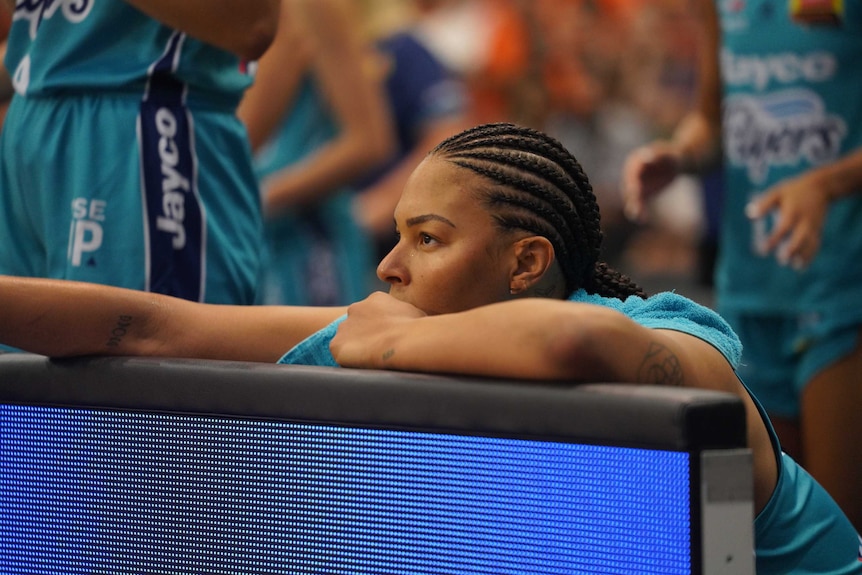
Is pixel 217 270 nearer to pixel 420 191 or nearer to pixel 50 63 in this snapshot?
pixel 50 63

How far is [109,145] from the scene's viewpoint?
1.99 meters

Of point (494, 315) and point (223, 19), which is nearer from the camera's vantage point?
point (494, 315)

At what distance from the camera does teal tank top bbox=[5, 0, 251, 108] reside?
1977 millimetres

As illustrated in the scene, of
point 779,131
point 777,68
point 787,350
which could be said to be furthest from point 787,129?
point 787,350

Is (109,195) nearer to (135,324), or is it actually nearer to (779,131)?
(135,324)

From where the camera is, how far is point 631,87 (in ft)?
24.4

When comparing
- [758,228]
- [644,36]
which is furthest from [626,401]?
[644,36]

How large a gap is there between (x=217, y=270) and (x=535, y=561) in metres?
1.07

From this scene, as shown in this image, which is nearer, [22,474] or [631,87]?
[22,474]

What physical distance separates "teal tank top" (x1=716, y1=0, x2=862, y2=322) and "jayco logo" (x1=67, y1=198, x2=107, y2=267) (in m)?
1.58

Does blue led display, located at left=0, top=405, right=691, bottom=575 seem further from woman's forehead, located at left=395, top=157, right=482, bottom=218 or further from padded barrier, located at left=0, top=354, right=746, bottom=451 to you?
woman's forehead, located at left=395, top=157, right=482, bottom=218

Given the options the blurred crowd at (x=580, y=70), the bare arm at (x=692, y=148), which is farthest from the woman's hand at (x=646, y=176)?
the blurred crowd at (x=580, y=70)

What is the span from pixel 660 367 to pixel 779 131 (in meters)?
1.78

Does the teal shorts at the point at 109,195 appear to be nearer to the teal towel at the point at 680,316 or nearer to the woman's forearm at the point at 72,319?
the woman's forearm at the point at 72,319
